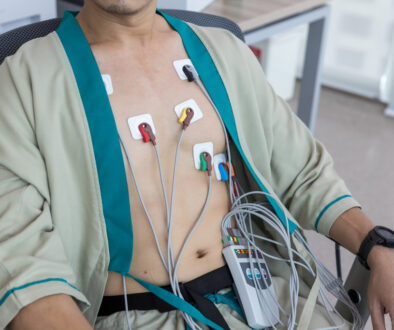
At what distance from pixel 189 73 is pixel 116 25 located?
0.19 metres

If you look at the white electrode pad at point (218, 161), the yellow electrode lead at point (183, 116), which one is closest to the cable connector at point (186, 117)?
the yellow electrode lead at point (183, 116)

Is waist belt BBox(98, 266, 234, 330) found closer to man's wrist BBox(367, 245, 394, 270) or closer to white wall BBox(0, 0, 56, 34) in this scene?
man's wrist BBox(367, 245, 394, 270)

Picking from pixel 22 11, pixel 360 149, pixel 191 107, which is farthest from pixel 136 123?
pixel 360 149

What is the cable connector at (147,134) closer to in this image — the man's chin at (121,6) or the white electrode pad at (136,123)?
the white electrode pad at (136,123)

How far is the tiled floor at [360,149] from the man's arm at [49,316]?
140cm

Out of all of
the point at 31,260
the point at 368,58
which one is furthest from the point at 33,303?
the point at 368,58

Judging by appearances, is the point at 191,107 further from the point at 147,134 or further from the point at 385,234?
the point at 385,234

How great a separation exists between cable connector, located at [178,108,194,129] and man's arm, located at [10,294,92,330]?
1.49 feet

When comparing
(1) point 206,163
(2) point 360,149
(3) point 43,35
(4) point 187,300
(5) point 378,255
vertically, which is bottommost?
(2) point 360,149

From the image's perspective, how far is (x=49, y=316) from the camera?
84cm

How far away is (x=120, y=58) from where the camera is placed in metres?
1.15

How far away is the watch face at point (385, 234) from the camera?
1.06m

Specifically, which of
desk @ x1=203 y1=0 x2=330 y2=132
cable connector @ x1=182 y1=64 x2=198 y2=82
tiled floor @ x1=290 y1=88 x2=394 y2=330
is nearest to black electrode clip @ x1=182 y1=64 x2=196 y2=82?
cable connector @ x1=182 y1=64 x2=198 y2=82

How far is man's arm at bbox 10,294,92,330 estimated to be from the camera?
0.83 m
